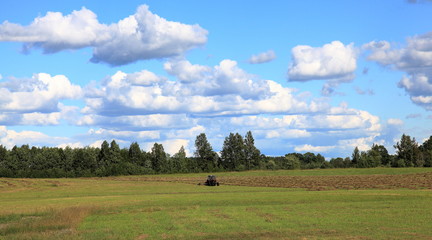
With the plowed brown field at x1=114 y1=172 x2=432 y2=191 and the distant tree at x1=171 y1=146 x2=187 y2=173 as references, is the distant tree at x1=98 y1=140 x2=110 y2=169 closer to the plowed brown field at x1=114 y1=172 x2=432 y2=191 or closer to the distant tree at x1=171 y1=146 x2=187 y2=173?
the distant tree at x1=171 y1=146 x2=187 y2=173

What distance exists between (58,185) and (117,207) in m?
67.4

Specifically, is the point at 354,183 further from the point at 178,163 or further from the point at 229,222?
the point at 178,163

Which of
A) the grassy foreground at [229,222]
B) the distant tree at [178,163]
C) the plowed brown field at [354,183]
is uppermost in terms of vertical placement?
the distant tree at [178,163]

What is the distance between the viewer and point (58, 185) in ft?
364

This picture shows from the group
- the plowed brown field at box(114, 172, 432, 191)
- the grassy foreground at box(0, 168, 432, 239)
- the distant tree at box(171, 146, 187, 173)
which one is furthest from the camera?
the distant tree at box(171, 146, 187, 173)

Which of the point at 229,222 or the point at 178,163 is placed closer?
the point at 229,222

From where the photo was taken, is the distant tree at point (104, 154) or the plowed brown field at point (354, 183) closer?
the plowed brown field at point (354, 183)

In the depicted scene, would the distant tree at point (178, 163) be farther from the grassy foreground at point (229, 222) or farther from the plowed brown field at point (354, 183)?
the grassy foreground at point (229, 222)

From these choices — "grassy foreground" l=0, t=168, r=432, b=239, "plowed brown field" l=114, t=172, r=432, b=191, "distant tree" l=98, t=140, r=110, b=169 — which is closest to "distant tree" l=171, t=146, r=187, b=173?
"distant tree" l=98, t=140, r=110, b=169

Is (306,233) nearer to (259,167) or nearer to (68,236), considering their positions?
(68,236)

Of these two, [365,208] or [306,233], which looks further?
[365,208]

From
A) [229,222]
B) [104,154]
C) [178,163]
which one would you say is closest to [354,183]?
[229,222]

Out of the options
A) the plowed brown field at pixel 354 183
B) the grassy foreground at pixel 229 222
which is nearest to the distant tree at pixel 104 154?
the plowed brown field at pixel 354 183

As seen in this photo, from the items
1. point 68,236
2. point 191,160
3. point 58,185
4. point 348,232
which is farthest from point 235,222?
point 191,160
